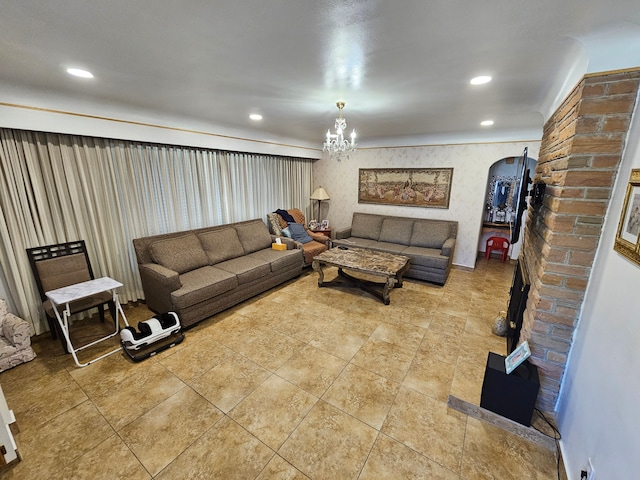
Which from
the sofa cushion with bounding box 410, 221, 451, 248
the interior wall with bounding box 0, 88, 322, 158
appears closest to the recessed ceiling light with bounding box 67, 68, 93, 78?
the interior wall with bounding box 0, 88, 322, 158

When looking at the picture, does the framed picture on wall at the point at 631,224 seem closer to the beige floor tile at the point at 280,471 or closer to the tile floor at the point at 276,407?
the tile floor at the point at 276,407

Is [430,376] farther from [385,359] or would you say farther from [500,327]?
[500,327]

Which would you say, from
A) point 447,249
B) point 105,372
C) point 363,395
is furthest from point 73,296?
point 447,249

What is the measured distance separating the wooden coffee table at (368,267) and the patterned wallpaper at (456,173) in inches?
60.5

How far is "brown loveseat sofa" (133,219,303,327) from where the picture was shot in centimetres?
277

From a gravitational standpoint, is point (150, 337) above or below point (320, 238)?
below

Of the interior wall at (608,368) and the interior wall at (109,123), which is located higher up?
the interior wall at (109,123)

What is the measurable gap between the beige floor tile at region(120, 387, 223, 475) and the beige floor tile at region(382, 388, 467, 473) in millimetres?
1234

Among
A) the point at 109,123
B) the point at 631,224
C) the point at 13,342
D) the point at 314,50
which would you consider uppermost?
the point at 314,50

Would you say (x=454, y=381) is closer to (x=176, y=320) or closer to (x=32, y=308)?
(x=176, y=320)

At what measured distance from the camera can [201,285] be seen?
2.86 m

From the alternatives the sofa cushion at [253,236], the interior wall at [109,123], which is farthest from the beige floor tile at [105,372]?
the interior wall at [109,123]

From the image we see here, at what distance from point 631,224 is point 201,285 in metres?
3.25

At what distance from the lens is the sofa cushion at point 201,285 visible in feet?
8.79
